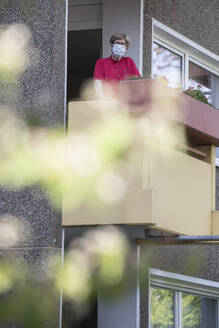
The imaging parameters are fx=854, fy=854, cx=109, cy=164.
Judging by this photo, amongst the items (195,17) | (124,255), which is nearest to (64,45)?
(195,17)

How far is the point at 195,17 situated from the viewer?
10453mm

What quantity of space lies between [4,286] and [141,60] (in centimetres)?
730

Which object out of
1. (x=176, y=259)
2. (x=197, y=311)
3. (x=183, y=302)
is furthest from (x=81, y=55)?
(x=197, y=311)

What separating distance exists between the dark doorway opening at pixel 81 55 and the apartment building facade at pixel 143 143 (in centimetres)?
2

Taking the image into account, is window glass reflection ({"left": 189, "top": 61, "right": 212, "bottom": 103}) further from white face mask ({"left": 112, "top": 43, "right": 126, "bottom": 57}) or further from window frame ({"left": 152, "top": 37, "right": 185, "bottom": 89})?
white face mask ({"left": 112, "top": 43, "right": 126, "bottom": 57})

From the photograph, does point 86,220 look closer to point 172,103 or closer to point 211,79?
point 172,103

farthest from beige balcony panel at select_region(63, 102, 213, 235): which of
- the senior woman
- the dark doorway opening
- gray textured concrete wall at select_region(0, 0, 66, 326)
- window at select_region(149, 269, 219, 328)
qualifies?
the dark doorway opening

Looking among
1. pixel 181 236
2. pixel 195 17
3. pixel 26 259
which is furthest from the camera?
pixel 195 17

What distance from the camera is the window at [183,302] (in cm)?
934

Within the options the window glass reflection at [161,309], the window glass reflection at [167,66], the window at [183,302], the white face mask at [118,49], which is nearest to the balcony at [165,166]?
the white face mask at [118,49]

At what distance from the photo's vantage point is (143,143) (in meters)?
6.58

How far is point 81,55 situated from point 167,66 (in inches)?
64.4

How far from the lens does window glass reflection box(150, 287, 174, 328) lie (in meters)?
9.33

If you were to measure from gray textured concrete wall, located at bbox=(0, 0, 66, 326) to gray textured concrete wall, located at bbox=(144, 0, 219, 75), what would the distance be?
243 cm
